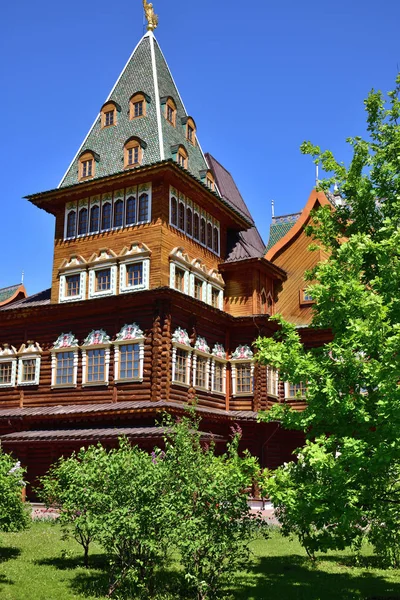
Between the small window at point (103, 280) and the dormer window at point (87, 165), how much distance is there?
4.71 m

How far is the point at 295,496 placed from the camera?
10703 millimetres

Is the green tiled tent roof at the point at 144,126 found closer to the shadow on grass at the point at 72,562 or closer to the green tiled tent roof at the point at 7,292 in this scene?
the green tiled tent roof at the point at 7,292

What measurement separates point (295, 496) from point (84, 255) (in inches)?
830

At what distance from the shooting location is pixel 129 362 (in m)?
27.2

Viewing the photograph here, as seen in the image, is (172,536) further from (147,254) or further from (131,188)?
(131,188)

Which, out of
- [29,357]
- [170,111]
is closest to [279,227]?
[170,111]

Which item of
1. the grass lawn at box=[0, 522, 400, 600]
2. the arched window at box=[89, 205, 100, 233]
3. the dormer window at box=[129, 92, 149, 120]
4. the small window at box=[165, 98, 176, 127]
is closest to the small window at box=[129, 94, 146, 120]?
the dormer window at box=[129, 92, 149, 120]

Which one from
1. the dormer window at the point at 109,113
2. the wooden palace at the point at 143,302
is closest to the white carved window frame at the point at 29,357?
the wooden palace at the point at 143,302

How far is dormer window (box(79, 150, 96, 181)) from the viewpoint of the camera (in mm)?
30469

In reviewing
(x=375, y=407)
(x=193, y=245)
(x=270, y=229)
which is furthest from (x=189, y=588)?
(x=270, y=229)

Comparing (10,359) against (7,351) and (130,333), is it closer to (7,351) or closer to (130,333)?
(7,351)

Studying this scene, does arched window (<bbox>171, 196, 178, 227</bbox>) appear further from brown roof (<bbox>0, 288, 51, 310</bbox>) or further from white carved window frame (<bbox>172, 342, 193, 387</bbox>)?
brown roof (<bbox>0, 288, 51, 310</bbox>)

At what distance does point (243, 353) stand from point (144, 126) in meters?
11.7

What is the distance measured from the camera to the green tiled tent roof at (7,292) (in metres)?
37.5
